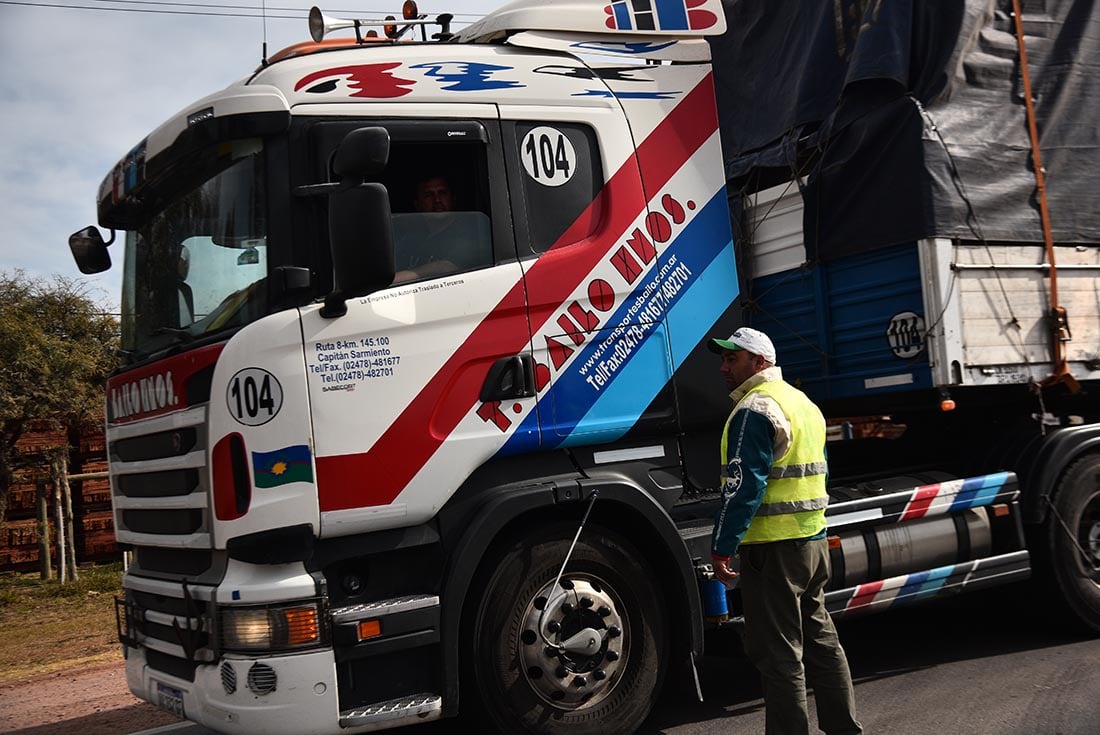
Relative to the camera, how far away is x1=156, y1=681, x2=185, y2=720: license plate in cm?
412

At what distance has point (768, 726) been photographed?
161 inches

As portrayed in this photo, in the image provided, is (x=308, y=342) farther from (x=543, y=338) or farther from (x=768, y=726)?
(x=768, y=726)

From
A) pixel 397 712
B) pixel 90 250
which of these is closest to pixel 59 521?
pixel 90 250

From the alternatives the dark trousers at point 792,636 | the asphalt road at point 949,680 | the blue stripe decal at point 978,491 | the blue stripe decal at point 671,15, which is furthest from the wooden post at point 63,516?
the blue stripe decal at point 978,491

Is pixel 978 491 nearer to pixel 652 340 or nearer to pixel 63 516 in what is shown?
pixel 652 340

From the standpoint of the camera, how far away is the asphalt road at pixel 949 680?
471 centimetres

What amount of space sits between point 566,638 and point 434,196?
1.94m

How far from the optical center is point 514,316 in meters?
4.37

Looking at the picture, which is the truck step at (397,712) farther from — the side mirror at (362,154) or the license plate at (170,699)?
the side mirror at (362,154)

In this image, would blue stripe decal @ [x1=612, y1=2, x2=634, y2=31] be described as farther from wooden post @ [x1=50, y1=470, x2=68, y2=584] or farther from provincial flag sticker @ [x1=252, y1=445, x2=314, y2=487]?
wooden post @ [x1=50, y1=470, x2=68, y2=584]

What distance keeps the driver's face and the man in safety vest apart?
4.54 feet

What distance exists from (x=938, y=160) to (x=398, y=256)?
113 inches

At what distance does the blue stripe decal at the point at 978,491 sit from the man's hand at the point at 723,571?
205cm

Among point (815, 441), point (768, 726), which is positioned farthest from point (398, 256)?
point (768, 726)
